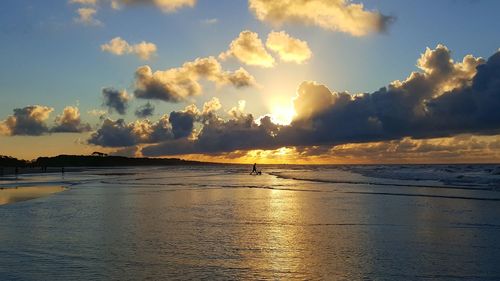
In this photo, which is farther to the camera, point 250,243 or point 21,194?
point 21,194

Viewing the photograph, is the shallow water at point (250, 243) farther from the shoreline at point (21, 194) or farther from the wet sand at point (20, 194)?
the wet sand at point (20, 194)

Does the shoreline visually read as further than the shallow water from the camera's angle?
Yes

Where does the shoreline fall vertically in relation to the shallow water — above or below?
above

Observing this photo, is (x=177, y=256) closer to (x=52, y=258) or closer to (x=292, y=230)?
(x=52, y=258)

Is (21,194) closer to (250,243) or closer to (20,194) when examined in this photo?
(20,194)

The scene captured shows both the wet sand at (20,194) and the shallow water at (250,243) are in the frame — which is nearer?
the shallow water at (250,243)

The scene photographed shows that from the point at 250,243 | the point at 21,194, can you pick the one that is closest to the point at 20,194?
the point at 21,194

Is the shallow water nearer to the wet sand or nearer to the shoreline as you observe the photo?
the shoreline

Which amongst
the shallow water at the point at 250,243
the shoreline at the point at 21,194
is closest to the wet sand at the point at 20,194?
the shoreline at the point at 21,194

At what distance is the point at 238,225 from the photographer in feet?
58.7

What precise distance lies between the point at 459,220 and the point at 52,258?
15.5m

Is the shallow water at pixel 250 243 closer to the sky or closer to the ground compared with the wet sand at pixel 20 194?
closer to the ground

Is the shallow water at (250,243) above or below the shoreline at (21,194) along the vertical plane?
below

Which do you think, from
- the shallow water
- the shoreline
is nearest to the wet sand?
the shoreline
